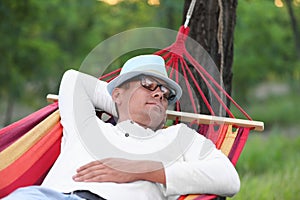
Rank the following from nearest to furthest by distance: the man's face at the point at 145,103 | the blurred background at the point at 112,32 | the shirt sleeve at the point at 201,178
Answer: the shirt sleeve at the point at 201,178
the man's face at the point at 145,103
the blurred background at the point at 112,32

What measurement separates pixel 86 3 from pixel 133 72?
9920mm

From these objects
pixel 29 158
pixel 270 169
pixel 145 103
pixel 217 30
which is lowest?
pixel 270 169

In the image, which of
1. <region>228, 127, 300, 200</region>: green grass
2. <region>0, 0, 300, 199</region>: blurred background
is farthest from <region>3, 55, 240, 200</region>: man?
<region>0, 0, 300, 199</region>: blurred background

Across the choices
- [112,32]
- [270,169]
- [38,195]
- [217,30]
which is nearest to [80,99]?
[38,195]

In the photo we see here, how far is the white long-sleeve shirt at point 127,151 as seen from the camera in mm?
2529

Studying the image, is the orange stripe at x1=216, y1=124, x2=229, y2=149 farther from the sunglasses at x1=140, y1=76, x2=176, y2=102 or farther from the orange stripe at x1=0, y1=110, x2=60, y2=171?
the orange stripe at x1=0, y1=110, x2=60, y2=171

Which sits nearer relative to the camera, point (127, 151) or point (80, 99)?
point (127, 151)

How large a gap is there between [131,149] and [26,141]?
1.90 feet

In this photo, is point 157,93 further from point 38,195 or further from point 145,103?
point 38,195

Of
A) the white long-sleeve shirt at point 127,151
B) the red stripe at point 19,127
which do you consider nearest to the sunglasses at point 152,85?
the white long-sleeve shirt at point 127,151

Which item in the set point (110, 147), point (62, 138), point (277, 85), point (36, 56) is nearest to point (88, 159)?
point (110, 147)

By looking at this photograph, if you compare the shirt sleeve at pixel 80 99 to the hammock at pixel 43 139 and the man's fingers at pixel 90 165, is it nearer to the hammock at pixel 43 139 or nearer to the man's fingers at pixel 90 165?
the hammock at pixel 43 139

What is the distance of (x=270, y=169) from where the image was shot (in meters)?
6.77

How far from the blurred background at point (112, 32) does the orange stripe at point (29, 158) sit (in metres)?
4.23
